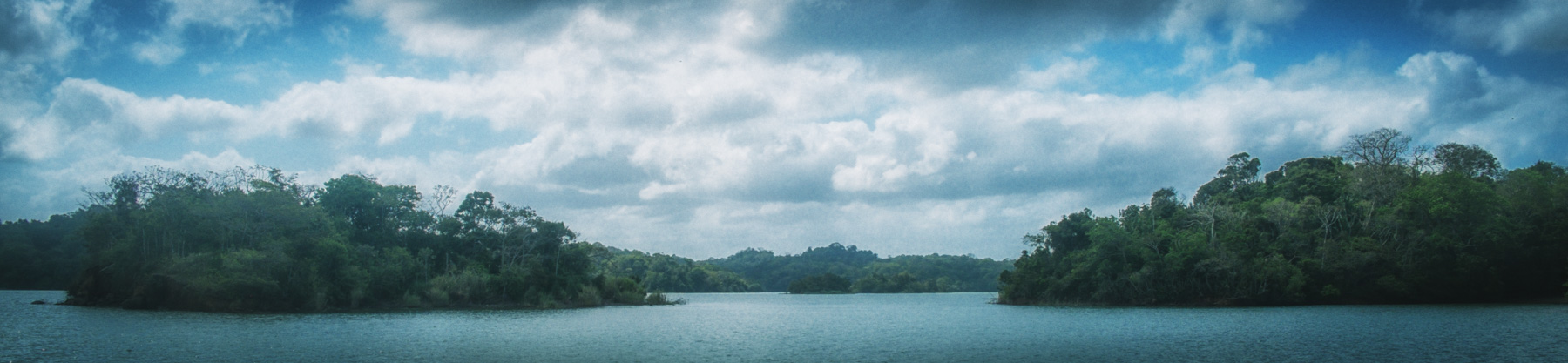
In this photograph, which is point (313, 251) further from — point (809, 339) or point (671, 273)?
point (671, 273)

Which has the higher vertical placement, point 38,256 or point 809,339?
point 38,256

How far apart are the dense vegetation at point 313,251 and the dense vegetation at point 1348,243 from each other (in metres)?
56.2

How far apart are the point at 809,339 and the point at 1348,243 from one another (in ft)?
200

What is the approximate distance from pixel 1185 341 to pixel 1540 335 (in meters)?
14.0

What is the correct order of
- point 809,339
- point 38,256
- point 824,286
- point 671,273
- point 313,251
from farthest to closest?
point 824,286
point 671,273
point 38,256
point 313,251
point 809,339

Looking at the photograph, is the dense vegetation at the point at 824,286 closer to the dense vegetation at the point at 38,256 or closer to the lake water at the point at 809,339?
the lake water at the point at 809,339

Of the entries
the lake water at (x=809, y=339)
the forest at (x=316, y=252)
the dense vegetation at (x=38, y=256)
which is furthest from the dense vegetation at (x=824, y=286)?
the dense vegetation at (x=38, y=256)

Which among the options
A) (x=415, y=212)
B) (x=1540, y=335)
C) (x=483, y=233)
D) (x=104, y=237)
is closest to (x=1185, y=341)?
(x=1540, y=335)

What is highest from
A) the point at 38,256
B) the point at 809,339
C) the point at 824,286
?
the point at 38,256

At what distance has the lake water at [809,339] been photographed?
2845cm

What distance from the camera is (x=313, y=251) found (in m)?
69.2

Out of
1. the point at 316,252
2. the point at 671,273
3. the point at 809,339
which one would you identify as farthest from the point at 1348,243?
the point at 671,273

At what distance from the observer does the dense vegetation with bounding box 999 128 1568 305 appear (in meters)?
66.6

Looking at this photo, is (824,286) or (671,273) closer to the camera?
(671,273)
